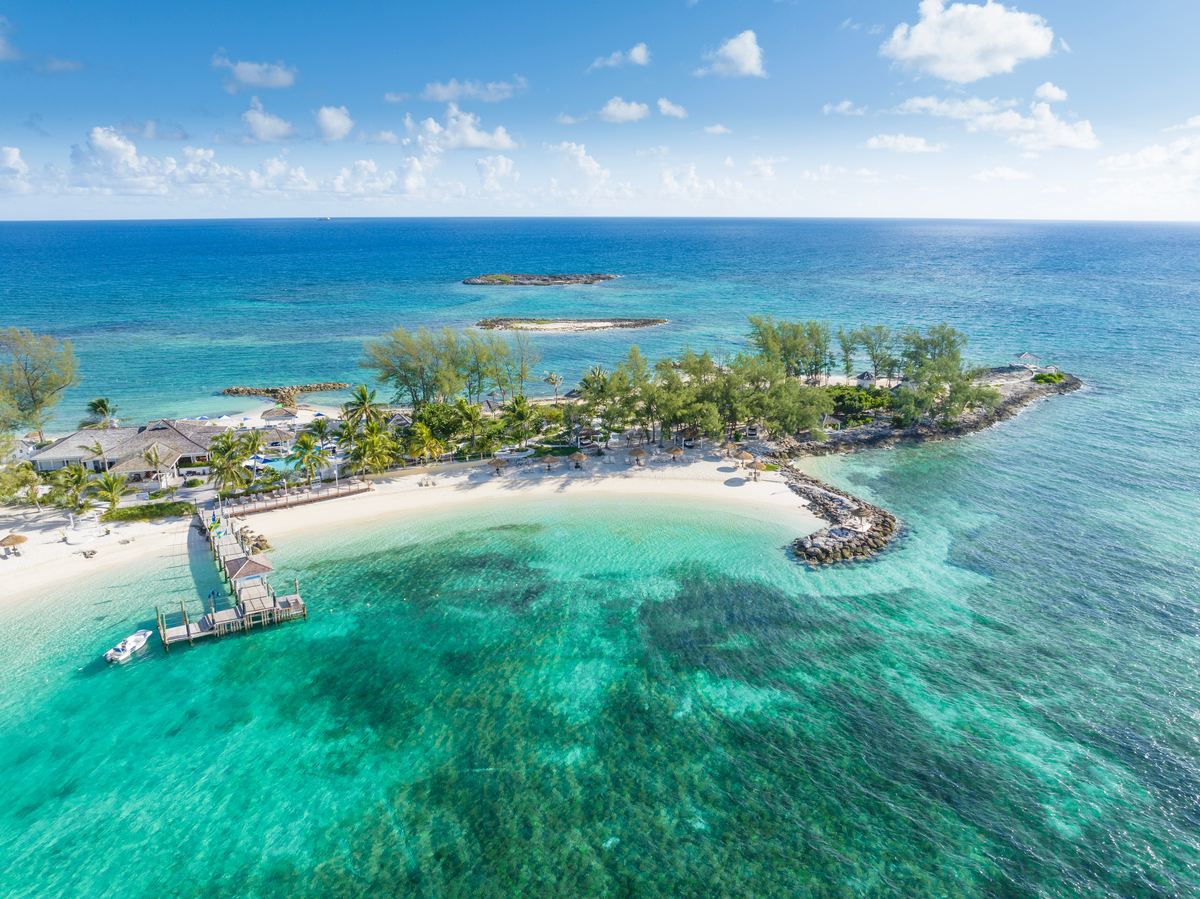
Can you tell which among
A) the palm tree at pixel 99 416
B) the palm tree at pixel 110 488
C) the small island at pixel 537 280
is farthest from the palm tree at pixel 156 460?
the small island at pixel 537 280

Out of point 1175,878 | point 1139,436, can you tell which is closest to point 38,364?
point 1175,878

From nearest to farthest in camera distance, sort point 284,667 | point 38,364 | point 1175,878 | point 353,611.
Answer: point 1175,878 < point 284,667 < point 353,611 < point 38,364

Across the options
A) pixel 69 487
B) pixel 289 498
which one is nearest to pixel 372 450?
pixel 289 498

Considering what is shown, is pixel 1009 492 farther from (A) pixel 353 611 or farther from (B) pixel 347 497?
(B) pixel 347 497

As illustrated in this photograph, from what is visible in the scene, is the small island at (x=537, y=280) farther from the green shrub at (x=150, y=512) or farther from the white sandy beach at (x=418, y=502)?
the green shrub at (x=150, y=512)

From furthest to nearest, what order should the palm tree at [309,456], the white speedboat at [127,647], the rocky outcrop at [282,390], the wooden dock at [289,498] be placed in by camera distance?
the rocky outcrop at [282,390], the palm tree at [309,456], the wooden dock at [289,498], the white speedboat at [127,647]

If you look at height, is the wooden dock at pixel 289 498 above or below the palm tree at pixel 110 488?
below
